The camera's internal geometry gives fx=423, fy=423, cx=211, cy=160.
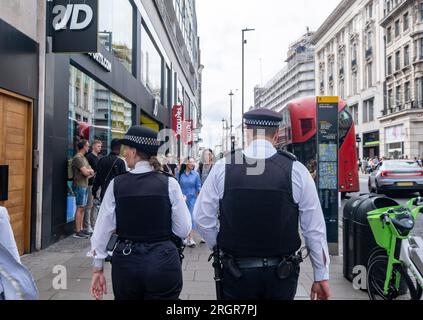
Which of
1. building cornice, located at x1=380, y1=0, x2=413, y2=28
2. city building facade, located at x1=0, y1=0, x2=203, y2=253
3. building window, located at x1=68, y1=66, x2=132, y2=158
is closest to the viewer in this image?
city building facade, located at x1=0, y1=0, x2=203, y2=253

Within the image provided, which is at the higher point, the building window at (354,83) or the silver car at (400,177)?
the building window at (354,83)

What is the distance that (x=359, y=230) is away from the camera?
16.9 ft

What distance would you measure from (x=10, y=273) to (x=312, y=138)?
14499mm

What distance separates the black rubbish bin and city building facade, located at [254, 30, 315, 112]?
284 ft

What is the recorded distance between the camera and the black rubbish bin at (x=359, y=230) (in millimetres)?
4949

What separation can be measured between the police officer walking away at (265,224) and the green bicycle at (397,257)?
1591 millimetres

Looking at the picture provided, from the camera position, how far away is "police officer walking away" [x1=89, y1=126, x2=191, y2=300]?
273 cm

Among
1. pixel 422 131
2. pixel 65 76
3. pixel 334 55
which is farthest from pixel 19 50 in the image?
pixel 334 55

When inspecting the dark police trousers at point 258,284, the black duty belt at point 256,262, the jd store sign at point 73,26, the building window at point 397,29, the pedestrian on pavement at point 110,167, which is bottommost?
the dark police trousers at point 258,284

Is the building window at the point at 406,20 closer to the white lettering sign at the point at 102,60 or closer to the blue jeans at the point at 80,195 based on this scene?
the white lettering sign at the point at 102,60

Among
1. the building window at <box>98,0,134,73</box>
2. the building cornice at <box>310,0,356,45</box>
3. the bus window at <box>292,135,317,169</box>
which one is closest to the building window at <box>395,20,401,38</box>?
the building cornice at <box>310,0,356,45</box>

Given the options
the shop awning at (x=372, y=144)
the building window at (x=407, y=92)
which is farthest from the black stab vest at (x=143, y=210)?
the shop awning at (x=372, y=144)

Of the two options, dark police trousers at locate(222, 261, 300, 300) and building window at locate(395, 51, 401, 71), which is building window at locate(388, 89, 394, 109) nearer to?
building window at locate(395, 51, 401, 71)
